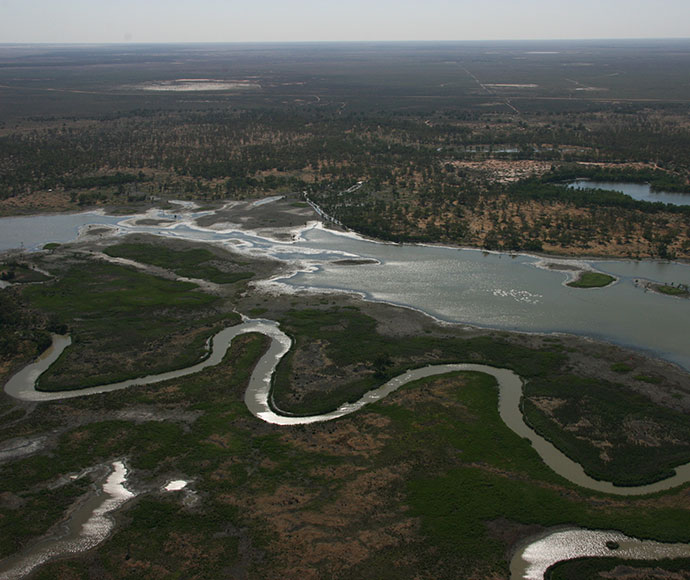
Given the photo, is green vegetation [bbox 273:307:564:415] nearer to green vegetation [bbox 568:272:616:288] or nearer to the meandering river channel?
the meandering river channel

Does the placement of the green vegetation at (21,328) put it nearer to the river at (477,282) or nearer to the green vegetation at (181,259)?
Answer: the green vegetation at (181,259)

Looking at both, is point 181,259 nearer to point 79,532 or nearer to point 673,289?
point 79,532

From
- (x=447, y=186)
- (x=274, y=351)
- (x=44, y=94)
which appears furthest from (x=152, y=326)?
(x=44, y=94)

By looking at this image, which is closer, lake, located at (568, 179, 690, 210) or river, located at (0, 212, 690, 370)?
river, located at (0, 212, 690, 370)

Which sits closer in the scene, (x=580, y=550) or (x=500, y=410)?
(x=580, y=550)

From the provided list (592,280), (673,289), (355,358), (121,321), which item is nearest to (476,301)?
(592,280)

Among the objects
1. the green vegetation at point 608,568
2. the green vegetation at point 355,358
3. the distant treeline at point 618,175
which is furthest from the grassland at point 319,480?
the distant treeline at point 618,175

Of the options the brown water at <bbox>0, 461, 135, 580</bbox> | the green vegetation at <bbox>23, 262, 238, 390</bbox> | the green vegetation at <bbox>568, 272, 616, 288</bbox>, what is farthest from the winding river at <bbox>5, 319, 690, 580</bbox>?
the green vegetation at <bbox>568, 272, 616, 288</bbox>

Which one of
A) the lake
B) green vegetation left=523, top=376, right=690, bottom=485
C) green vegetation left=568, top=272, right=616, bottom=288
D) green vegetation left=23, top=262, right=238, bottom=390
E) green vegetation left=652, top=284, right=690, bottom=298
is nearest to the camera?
green vegetation left=523, top=376, right=690, bottom=485
